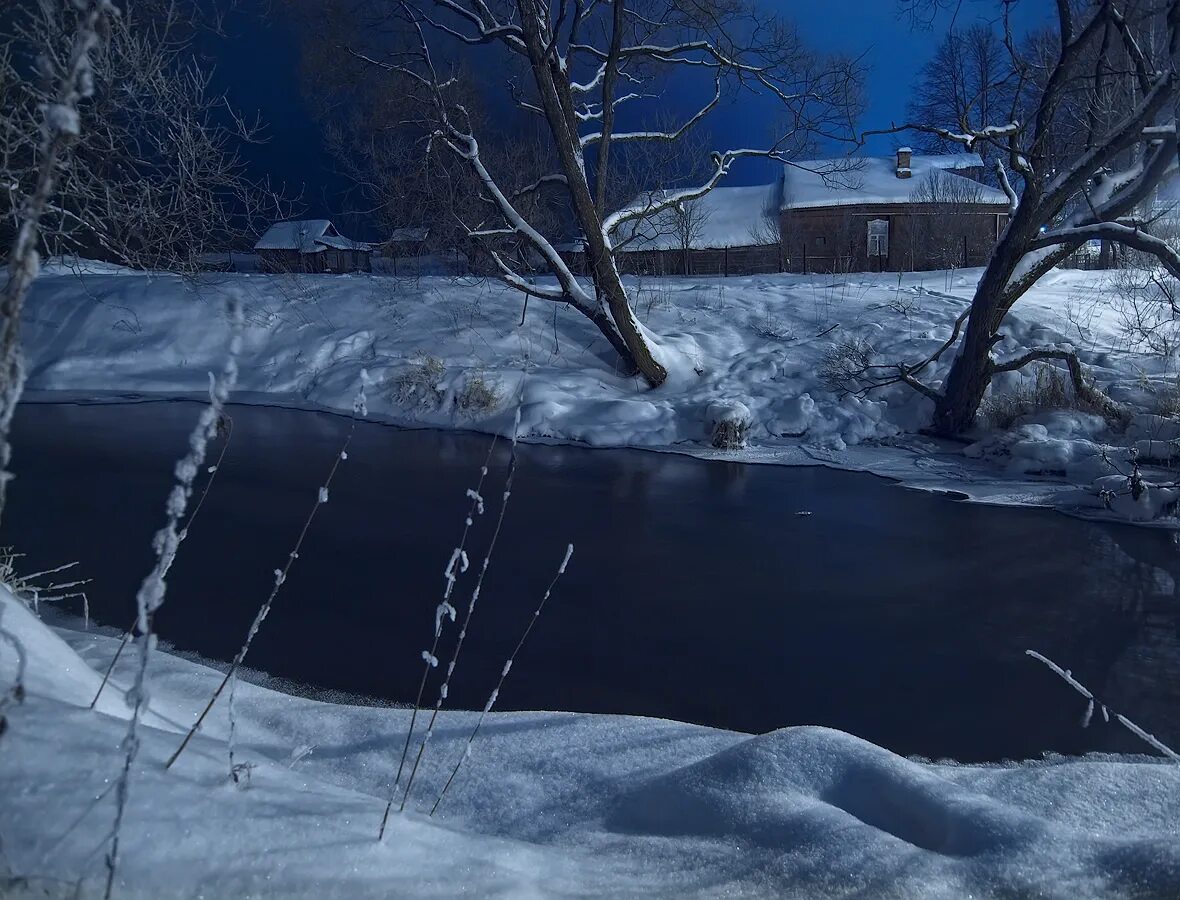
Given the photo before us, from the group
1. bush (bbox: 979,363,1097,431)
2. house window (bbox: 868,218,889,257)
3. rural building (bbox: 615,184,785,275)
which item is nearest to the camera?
bush (bbox: 979,363,1097,431)

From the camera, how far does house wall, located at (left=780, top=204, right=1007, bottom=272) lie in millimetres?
30641

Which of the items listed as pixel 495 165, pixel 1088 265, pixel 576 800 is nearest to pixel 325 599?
pixel 576 800

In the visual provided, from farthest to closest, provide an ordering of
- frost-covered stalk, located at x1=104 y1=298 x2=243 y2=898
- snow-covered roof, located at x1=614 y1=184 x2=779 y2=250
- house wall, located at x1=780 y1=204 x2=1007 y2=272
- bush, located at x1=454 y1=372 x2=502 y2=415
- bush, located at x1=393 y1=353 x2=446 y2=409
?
1. snow-covered roof, located at x1=614 y1=184 x2=779 y2=250
2. house wall, located at x1=780 y1=204 x2=1007 y2=272
3. bush, located at x1=393 y1=353 x2=446 y2=409
4. bush, located at x1=454 y1=372 x2=502 y2=415
5. frost-covered stalk, located at x1=104 y1=298 x2=243 y2=898

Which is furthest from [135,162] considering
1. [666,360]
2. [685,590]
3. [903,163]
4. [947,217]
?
[903,163]

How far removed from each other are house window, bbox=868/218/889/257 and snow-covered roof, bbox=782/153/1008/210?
94 cm

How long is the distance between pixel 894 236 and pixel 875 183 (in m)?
2.50

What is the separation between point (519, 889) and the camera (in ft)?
7.49

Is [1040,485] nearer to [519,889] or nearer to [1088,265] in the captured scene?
[519,889]

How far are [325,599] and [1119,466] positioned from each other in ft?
26.7

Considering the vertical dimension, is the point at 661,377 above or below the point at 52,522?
above

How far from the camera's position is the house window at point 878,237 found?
35062mm

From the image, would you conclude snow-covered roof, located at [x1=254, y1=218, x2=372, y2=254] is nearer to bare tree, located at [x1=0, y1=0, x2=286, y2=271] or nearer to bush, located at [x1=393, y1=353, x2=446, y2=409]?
bush, located at [x1=393, y1=353, x2=446, y2=409]

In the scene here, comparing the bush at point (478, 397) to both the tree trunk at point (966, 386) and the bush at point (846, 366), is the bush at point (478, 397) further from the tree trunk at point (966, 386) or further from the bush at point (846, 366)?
the tree trunk at point (966, 386)

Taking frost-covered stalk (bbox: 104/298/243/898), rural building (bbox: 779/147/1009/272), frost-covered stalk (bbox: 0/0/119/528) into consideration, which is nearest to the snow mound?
frost-covered stalk (bbox: 104/298/243/898)
